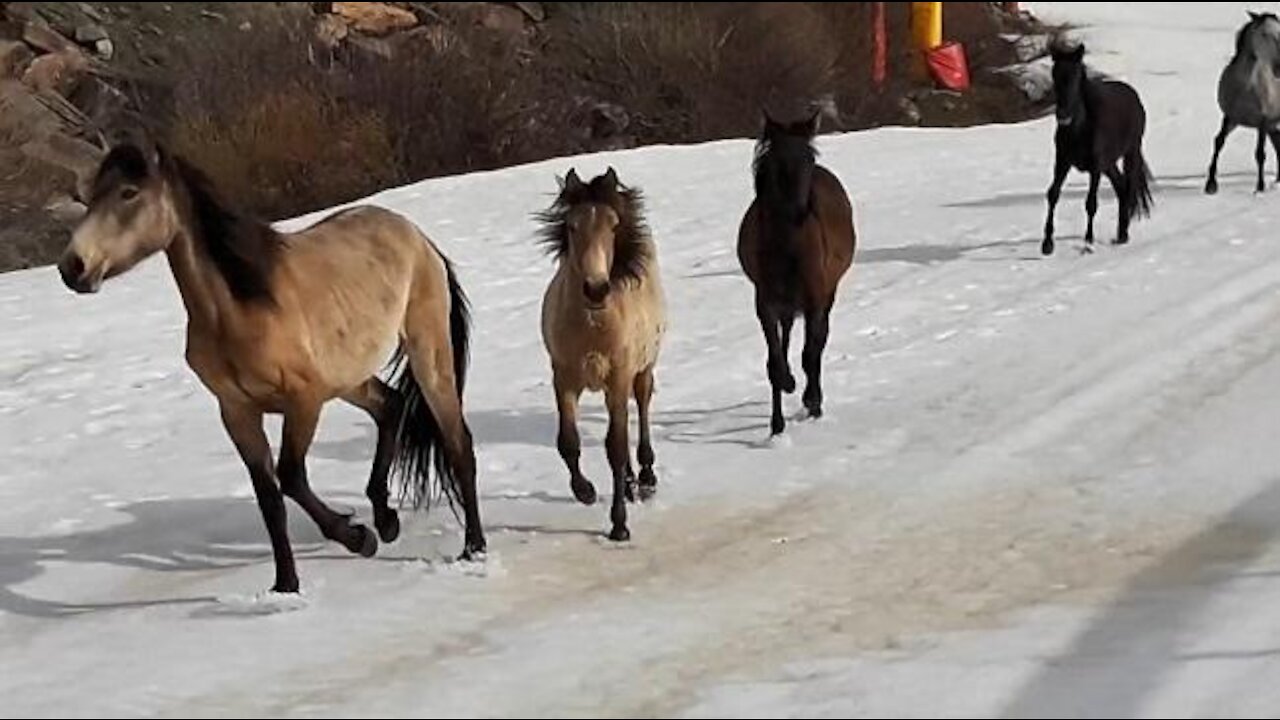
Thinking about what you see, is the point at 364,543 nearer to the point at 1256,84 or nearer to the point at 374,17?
the point at 1256,84

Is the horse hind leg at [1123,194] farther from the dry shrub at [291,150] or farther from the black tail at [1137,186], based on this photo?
the dry shrub at [291,150]

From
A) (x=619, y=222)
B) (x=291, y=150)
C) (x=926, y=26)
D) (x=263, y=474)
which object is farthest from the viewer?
(x=926, y=26)

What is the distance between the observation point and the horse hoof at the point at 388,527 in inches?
255

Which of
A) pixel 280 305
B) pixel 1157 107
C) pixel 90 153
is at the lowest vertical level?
pixel 1157 107

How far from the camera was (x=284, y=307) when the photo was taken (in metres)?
5.62

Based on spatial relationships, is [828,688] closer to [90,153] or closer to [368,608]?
[368,608]

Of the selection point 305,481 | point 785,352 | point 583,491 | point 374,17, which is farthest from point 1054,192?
point 374,17

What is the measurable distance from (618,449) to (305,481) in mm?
1236

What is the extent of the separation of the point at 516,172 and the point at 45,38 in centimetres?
721

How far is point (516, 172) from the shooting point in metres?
16.4

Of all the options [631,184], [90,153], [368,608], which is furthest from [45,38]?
[368,608]

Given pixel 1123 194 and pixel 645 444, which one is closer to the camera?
pixel 645 444

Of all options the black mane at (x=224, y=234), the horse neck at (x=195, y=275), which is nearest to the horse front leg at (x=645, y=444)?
the black mane at (x=224, y=234)

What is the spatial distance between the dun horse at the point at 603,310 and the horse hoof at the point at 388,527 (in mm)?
724
